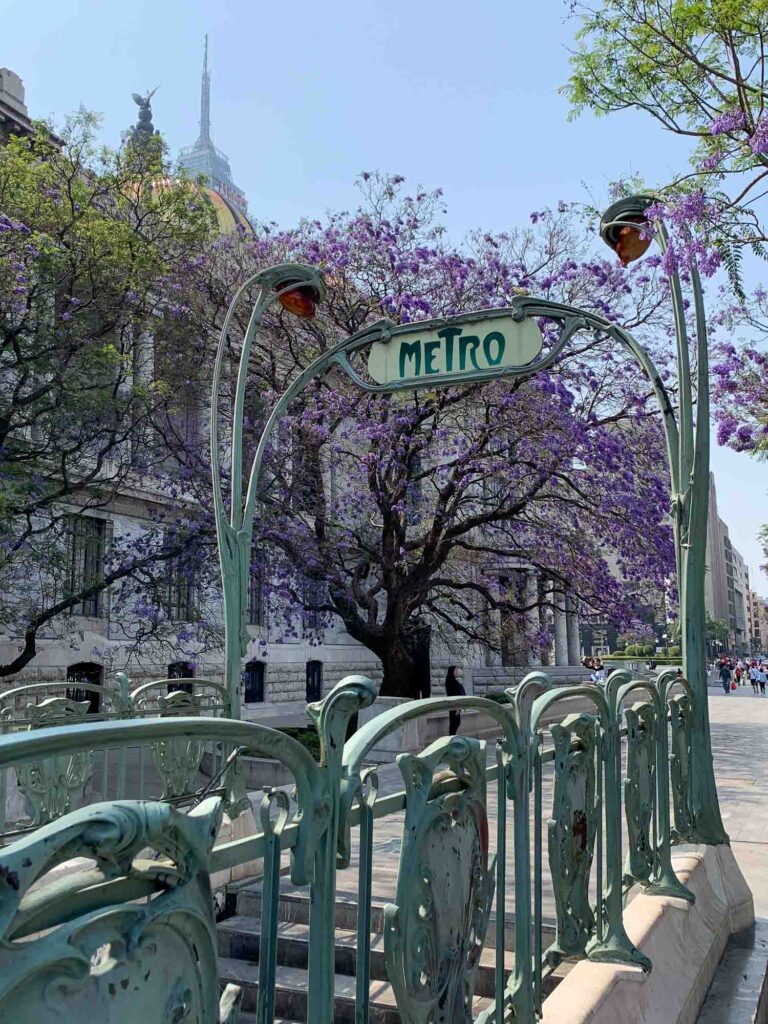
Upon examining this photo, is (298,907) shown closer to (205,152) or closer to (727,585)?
(727,585)

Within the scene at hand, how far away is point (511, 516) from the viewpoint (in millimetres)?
17344

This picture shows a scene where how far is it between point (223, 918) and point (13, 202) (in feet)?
46.8

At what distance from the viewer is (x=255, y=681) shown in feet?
93.1

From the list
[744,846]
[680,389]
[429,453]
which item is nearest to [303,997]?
[680,389]

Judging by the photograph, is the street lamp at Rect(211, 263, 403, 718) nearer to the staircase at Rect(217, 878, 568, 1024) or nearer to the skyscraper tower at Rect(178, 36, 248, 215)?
the staircase at Rect(217, 878, 568, 1024)

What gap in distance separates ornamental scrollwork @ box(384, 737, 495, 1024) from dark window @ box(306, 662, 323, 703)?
1139 inches

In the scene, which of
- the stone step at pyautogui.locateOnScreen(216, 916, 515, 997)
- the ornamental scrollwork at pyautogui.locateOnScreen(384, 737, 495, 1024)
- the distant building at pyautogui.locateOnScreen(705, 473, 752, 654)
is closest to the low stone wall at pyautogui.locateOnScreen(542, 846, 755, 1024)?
the ornamental scrollwork at pyautogui.locateOnScreen(384, 737, 495, 1024)

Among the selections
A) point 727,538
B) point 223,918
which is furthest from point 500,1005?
point 727,538

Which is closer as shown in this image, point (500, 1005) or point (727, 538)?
point (500, 1005)

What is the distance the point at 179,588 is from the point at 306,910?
1477 centimetres

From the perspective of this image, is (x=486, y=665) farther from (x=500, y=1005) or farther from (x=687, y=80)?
(x=500, y=1005)

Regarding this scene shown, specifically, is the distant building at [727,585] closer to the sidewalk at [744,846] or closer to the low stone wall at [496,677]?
the low stone wall at [496,677]

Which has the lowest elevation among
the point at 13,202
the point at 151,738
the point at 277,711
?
the point at 277,711

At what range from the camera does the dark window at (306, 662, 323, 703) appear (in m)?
31.1
